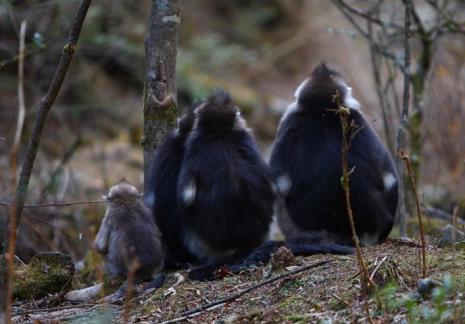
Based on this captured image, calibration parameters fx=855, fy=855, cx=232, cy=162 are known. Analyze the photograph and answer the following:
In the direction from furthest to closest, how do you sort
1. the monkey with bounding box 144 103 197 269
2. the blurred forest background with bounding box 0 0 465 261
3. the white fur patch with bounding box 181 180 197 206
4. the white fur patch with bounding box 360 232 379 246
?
the blurred forest background with bounding box 0 0 465 261 → the white fur patch with bounding box 360 232 379 246 → the monkey with bounding box 144 103 197 269 → the white fur patch with bounding box 181 180 197 206

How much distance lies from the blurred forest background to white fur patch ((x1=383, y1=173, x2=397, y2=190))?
1542 millimetres

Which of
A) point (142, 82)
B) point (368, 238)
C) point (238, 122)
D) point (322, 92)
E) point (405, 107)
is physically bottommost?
point (368, 238)

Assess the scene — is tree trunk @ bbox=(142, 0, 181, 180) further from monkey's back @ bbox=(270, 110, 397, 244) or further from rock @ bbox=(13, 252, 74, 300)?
rock @ bbox=(13, 252, 74, 300)

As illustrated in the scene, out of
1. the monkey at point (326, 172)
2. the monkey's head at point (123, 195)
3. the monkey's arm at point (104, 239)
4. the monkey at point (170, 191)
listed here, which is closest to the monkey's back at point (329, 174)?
the monkey at point (326, 172)

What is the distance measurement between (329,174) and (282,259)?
126 cm

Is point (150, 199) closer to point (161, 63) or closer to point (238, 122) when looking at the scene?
point (238, 122)

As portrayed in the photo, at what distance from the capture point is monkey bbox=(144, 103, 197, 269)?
24.4 ft

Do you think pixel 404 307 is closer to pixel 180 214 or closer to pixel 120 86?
pixel 180 214

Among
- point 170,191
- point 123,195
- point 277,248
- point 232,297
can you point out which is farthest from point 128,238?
point 232,297

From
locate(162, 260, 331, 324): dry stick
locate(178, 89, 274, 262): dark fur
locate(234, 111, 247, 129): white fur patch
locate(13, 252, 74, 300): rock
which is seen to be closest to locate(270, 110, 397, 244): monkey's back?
locate(178, 89, 274, 262): dark fur

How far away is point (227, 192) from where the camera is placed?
696 cm

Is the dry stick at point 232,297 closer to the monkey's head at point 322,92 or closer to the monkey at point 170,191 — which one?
the monkey at point 170,191

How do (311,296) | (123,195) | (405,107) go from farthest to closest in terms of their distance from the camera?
(405,107) < (123,195) < (311,296)

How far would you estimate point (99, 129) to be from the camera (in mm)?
15594
